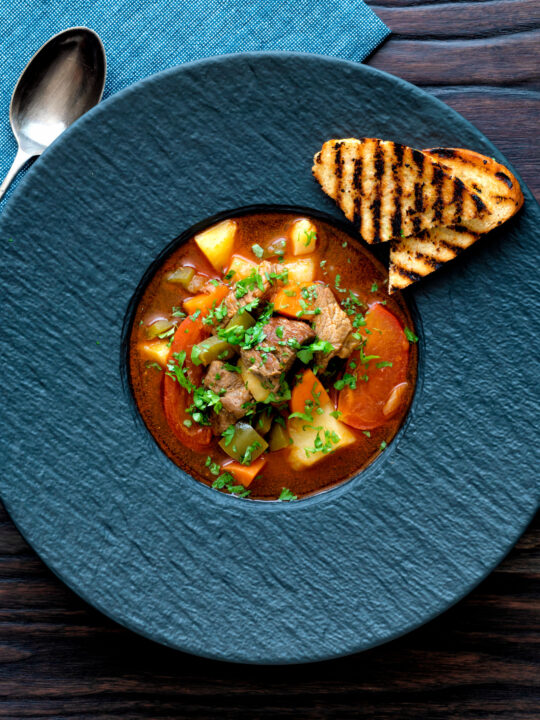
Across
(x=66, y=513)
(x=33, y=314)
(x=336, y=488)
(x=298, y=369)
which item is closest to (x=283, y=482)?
(x=336, y=488)

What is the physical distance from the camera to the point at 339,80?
228 centimetres

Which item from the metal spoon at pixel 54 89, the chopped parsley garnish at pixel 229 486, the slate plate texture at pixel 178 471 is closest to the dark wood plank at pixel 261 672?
the slate plate texture at pixel 178 471

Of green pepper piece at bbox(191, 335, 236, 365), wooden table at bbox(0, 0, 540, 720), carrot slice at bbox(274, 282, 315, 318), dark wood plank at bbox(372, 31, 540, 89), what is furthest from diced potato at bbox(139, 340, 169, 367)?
dark wood plank at bbox(372, 31, 540, 89)

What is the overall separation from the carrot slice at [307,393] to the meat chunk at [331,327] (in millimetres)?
65

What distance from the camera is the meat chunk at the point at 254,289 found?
2.40 metres

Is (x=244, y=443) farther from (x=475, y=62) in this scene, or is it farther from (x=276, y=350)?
(x=475, y=62)

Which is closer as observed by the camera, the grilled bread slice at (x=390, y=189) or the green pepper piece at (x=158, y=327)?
the grilled bread slice at (x=390, y=189)

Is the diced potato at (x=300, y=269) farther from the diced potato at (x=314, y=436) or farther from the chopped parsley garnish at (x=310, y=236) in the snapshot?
the diced potato at (x=314, y=436)

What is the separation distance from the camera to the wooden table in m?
2.67

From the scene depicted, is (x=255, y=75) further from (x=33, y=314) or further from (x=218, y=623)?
(x=218, y=623)

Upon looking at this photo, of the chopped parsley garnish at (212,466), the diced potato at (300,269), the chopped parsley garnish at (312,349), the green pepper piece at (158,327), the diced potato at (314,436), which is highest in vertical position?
the green pepper piece at (158,327)

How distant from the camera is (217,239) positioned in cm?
243

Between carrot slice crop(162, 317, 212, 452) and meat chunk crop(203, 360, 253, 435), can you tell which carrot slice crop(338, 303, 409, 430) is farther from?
carrot slice crop(162, 317, 212, 452)

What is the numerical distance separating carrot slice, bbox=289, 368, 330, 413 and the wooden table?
111 cm
